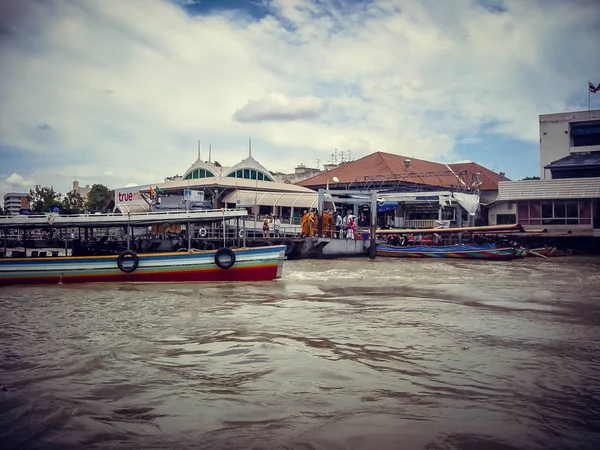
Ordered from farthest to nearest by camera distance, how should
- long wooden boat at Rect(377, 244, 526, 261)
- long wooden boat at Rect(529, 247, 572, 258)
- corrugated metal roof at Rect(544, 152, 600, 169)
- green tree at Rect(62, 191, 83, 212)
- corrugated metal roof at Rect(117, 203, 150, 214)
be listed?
green tree at Rect(62, 191, 83, 212) < corrugated metal roof at Rect(117, 203, 150, 214) < corrugated metal roof at Rect(544, 152, 600, 169) < long wooden boat at Rect(529, 247, 572, 258) < long wooden boat at Rect(377, 244, 526, 261)

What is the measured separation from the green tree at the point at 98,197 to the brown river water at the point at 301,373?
34.3 metres

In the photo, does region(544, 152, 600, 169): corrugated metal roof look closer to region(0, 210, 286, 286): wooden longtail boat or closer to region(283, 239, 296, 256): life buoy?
region(283, 239, 296, 256): life buoy

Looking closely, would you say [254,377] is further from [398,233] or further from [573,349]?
[398,233]

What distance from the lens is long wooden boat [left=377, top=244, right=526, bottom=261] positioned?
21.4m

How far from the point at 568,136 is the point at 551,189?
5.87m

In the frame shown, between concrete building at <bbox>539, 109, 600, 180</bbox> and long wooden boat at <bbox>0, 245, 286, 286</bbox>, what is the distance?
22139 mm

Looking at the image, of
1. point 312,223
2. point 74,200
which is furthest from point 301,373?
point 74,200

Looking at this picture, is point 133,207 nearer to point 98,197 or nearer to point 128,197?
point 128,197

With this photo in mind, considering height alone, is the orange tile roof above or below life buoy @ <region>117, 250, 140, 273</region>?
above

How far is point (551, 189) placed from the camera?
26.3 metres

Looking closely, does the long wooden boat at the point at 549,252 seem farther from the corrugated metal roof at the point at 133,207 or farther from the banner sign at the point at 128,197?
the banner sign at the point at 128,197

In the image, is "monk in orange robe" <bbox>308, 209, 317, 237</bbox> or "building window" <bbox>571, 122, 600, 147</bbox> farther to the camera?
"building window" <bbox>571, 122, 600, 147</bbox>

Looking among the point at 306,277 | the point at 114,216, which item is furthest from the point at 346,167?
the point at 114,216

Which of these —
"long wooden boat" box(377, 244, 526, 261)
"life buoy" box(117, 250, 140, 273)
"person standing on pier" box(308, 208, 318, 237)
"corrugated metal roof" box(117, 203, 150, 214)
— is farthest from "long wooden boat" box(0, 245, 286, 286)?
"corrugated metal roof" box(117, 203, 150, 214)
